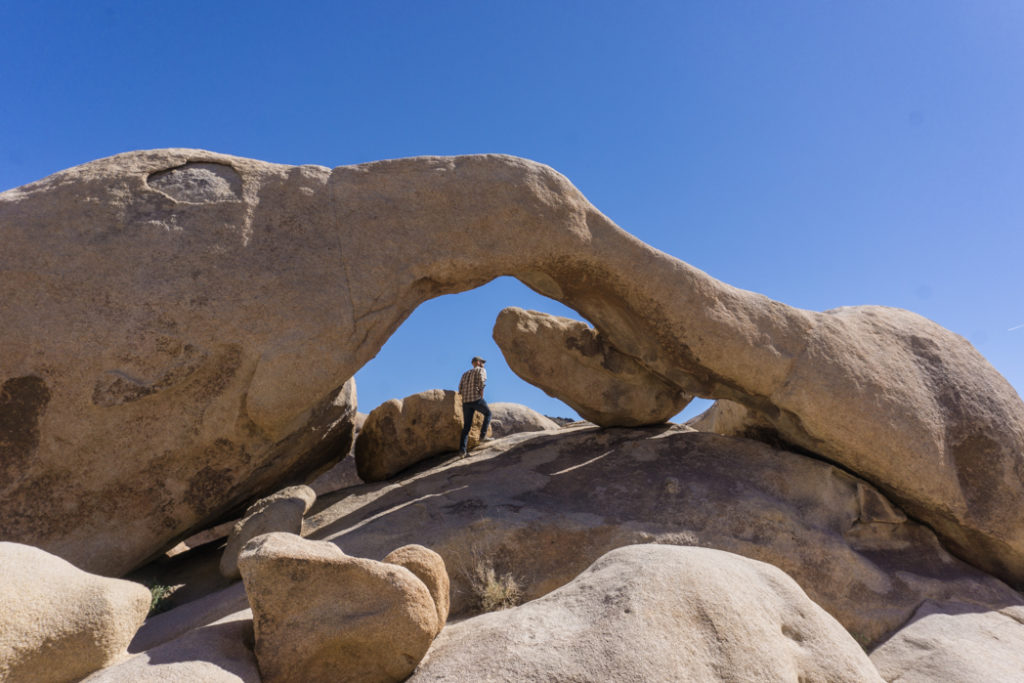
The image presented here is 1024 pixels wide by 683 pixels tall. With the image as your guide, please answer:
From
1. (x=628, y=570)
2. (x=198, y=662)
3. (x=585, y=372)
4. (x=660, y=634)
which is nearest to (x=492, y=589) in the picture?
(x=628, y=570)

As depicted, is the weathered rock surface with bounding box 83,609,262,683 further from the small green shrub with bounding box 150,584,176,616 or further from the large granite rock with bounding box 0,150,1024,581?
the small green shrub with bounding box 150,584,176,616

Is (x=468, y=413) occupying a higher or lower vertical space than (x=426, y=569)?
higher

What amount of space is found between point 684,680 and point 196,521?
593cm

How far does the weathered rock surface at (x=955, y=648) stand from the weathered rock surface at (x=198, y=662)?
5.26 metres

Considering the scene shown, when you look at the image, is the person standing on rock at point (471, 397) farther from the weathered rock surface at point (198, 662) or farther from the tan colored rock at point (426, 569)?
the weathered rock surface at point (198, 662)

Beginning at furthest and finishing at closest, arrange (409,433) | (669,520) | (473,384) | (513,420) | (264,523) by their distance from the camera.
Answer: (513,420) < (473,384) < (409,433) < (264,523) < (669,520)

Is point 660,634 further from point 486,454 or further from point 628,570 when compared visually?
point 486,454

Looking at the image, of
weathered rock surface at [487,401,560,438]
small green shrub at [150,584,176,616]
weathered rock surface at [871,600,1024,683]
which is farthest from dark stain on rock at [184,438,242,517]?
weathered rock surface at [487,401,560,438]

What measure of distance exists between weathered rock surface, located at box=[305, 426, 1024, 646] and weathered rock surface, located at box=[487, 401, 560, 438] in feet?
18.4

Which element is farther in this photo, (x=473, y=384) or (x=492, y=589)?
(x=473, y=384)

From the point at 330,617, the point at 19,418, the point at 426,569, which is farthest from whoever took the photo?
the point at 19,418

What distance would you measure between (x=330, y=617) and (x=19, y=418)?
177 inches

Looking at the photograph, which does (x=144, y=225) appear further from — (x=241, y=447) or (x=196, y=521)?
(x=196, y=521)

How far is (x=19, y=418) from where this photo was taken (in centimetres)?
634
